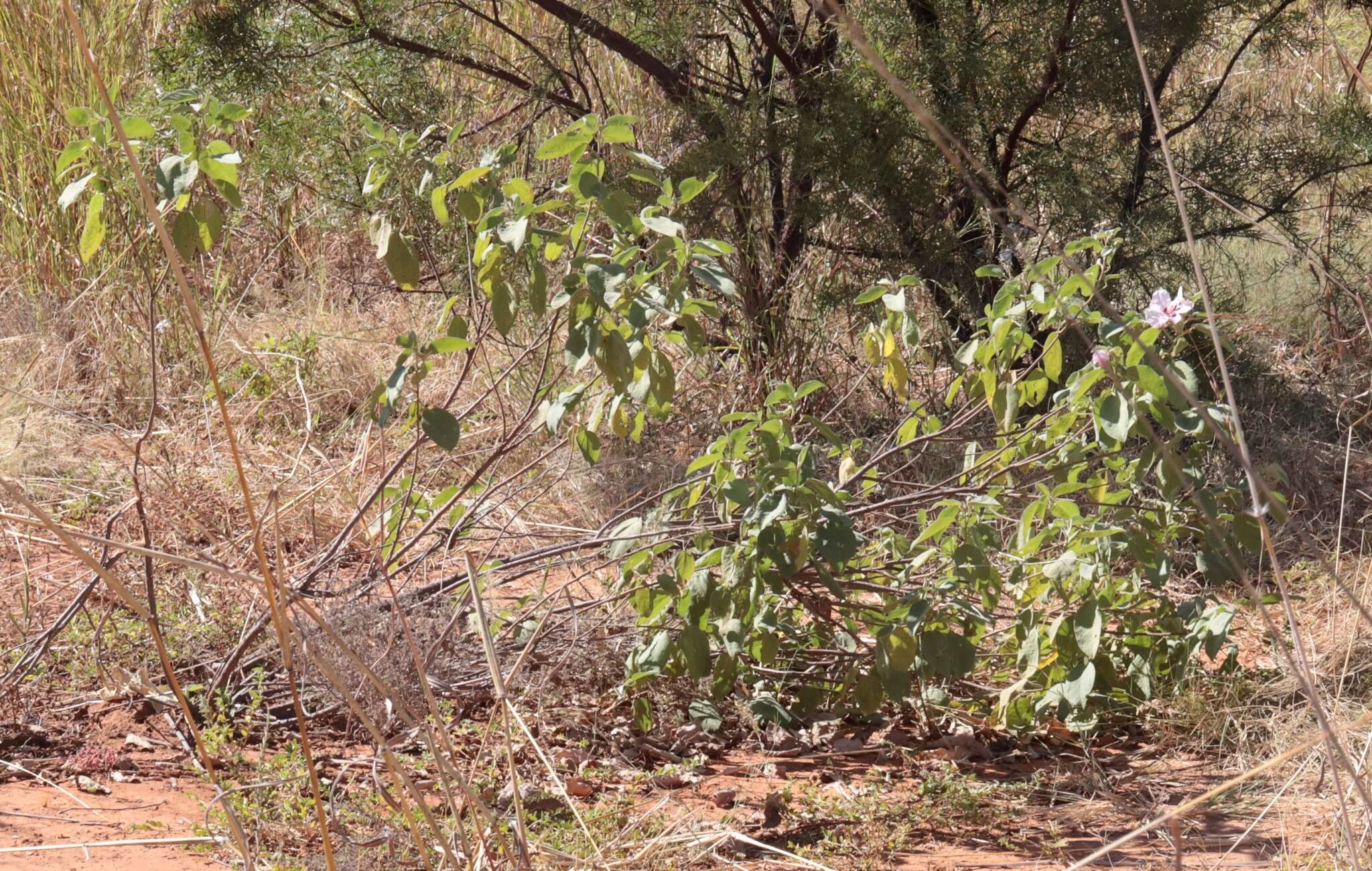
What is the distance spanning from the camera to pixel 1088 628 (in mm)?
2498

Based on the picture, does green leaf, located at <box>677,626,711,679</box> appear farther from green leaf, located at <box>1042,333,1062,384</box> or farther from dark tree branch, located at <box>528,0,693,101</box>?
dark tree branch, located at <box>528,0,693,101</box>

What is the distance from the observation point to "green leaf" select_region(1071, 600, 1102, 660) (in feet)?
8.15

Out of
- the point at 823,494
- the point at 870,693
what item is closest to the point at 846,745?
the point at 870,693

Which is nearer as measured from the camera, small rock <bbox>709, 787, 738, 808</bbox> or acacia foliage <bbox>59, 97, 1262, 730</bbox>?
acacia foliage <bbox>59, 97, 1262, 730</bbox>

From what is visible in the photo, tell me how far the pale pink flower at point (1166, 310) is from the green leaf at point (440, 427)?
120 centimetres

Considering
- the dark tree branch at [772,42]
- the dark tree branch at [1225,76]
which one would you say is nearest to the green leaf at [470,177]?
the dark tree branch at [772,42]

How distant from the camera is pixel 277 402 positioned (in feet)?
15.8

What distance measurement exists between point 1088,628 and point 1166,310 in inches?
24.9

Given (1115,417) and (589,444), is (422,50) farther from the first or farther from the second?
(1115,417)

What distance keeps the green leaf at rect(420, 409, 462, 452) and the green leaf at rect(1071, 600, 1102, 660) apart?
4.05 ft

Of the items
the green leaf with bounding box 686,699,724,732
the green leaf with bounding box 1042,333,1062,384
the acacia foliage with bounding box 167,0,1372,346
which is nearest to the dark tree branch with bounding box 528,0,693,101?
the acacia foliage with bounding box 167,0,1372,346

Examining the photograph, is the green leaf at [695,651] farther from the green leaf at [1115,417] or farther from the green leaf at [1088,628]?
the green leaf at [1115,417]

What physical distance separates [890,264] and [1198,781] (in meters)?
1.98

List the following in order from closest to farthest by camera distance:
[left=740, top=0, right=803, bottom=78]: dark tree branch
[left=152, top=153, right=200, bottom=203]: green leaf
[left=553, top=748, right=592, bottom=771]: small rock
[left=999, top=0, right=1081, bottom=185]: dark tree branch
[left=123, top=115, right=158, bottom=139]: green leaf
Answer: [left=123, top=115, right=158, bottom=139]: green leaf < [left=152, top=153, right=200, bottom=203]: green leaf < [left=553, top=748, right=592, bottom=771]: small rock < [left=999, top=0, right=1081, bottom=185]: dark tree branch < [left=740, top=0, right=803, bottom=78]: dark tree branch
